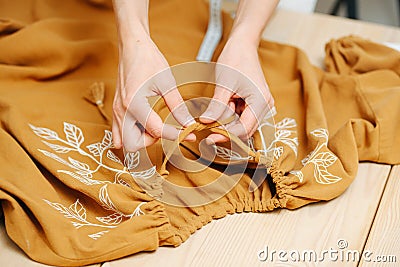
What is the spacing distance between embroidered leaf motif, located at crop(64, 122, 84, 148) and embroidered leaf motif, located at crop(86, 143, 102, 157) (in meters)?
0.02

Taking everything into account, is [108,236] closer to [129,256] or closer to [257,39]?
[129,256]

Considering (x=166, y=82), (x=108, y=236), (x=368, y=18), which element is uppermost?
(x=166, y=82)

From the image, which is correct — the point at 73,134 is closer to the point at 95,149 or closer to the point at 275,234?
the point at 95,149

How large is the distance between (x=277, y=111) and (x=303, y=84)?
0.06 m

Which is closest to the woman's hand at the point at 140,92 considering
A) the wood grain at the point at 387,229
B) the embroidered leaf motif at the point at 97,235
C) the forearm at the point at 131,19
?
the forearm at the point at 131,19

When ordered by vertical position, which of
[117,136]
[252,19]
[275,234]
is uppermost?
[252,19]

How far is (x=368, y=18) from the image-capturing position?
1.84 m

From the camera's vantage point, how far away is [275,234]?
82cm

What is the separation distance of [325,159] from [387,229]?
12 cm

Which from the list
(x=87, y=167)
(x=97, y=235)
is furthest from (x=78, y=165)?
(x=97, y=235)

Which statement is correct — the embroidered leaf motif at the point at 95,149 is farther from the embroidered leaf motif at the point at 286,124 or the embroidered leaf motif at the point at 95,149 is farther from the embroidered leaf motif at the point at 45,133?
the embroidered leaf motif at the point at 286,124

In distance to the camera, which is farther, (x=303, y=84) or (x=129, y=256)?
(x=303, y=84)

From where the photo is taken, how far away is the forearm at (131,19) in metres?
0.83

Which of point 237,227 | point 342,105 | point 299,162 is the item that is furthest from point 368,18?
point 237,227
